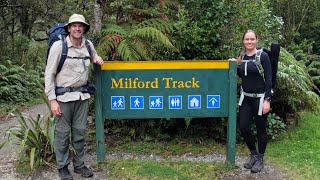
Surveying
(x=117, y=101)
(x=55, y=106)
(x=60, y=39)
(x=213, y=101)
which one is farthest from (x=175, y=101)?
(x=60, y=39)

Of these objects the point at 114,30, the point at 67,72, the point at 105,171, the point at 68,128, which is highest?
the point at 114,30

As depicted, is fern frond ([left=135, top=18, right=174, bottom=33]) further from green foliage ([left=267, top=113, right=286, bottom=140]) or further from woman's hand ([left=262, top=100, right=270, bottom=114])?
green foliage ([left=267, top=113, right=286, bottom=140])

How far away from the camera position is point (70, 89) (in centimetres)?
473

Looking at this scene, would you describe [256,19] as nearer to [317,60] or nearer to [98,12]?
[98,12]

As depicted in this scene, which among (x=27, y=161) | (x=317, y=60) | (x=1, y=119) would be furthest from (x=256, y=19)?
(x=317, y=60)

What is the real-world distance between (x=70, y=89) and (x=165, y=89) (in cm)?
125

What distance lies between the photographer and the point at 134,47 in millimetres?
5871

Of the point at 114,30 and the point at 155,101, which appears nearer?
the point at 155,101

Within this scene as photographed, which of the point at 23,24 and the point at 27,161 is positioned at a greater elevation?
the point at 23,24

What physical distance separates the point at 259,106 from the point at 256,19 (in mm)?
2193

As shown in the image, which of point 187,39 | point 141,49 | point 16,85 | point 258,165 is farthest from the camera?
point 16,85

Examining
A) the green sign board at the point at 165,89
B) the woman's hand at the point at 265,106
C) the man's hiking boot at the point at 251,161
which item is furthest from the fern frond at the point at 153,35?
the man's hiking boot at the point at 251,161

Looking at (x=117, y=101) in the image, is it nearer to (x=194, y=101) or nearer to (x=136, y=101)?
(x=136, y=101)

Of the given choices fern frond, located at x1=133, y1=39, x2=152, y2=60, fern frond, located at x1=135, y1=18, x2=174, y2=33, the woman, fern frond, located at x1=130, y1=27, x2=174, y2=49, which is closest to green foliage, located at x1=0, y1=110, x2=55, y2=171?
fern frond, located at x1=133, y1=39, x2=152, y2=60
